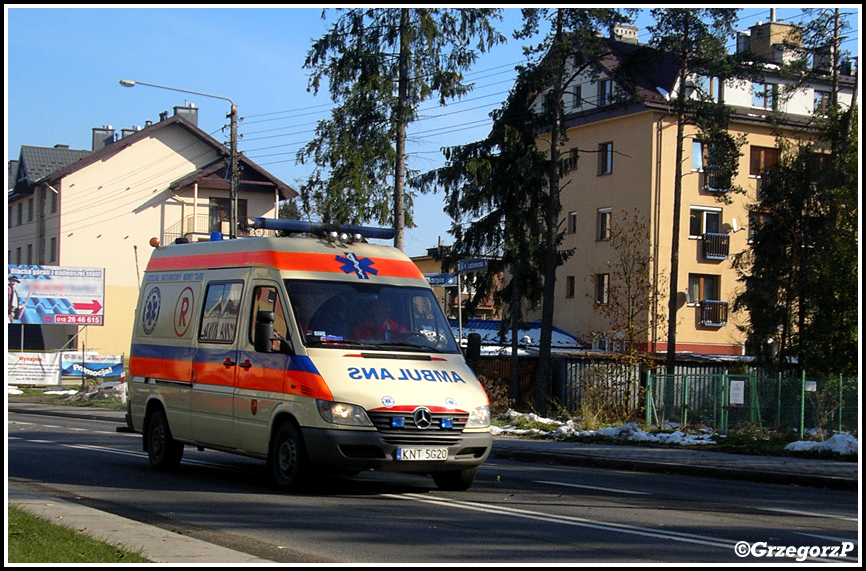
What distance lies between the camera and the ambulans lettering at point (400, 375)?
35.1 ft

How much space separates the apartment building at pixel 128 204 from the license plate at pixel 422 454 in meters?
45.7

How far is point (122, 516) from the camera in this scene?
9.48m

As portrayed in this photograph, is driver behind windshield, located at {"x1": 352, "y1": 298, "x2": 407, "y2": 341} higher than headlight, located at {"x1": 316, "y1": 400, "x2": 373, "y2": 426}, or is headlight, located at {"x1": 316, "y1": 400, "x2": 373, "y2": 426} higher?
driver behind windshield, located at {"x1": 352, "y1": 298, "x2": 407, "y2": 341}

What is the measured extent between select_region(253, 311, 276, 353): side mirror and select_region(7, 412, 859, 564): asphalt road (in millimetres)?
1600

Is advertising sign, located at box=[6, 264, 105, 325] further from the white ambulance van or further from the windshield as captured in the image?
the windshield

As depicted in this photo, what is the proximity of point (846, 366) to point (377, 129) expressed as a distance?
559 inches

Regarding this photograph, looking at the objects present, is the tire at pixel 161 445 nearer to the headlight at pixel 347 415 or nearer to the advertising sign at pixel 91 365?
the headlight at pixel 347 415

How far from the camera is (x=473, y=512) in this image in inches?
390

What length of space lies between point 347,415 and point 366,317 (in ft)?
4.83

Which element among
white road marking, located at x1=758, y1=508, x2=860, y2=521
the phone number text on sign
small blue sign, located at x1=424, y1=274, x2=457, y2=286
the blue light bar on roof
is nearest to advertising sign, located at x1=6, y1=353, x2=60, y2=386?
the phone number text on sign

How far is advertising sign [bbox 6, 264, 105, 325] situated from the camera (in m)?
43.0

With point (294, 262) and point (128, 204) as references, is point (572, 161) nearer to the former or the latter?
point (294, 262)

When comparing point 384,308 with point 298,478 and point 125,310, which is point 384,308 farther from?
point 125,310

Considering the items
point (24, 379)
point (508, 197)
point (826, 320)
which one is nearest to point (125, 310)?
point (24, 379)
